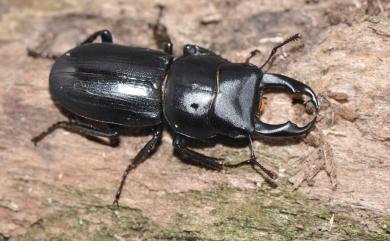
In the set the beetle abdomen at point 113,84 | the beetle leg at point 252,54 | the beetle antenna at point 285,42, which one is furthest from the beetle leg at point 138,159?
the beetle antenna at point 285,42

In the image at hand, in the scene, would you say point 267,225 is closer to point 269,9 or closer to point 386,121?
point 386,121

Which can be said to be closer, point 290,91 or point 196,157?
point 290,91

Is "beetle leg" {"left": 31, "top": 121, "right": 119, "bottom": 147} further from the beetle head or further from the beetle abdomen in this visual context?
the beetle head

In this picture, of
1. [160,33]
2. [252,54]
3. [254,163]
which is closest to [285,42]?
→ [252,54]

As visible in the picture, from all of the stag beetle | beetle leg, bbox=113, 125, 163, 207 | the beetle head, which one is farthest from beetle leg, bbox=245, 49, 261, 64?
beetle leg, bbox=113, 125, 163, 207

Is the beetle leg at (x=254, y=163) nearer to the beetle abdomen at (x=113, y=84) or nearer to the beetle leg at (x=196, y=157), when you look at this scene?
the beetle leg at (x=196, y=157)

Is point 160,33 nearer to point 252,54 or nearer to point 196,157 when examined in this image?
point 252,54

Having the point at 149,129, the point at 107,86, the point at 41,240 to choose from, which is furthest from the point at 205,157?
the point at 41,240
